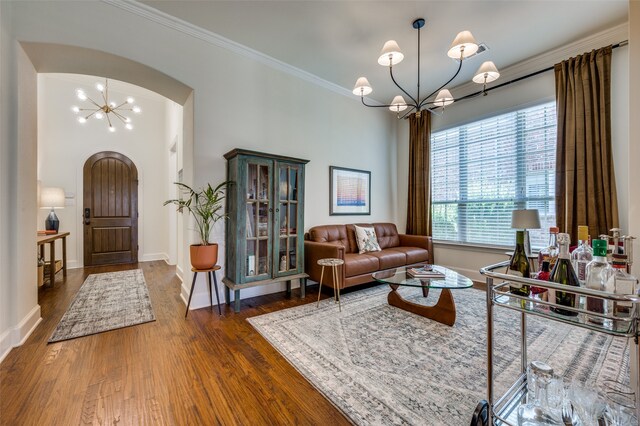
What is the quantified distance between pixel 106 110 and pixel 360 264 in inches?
215

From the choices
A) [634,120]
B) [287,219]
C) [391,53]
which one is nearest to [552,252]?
[634,120]

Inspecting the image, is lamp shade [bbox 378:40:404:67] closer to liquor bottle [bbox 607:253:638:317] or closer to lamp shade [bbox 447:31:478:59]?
lamp shade [bbox 447:31:478:59]

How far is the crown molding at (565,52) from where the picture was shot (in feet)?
9.61

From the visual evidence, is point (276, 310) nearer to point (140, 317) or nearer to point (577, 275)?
point (140, 317)

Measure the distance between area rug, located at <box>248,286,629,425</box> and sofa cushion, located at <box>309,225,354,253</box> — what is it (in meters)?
1.11

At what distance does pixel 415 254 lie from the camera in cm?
417

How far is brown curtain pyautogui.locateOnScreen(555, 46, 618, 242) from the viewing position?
2.93 m

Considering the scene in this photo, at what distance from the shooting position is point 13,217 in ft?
7.07

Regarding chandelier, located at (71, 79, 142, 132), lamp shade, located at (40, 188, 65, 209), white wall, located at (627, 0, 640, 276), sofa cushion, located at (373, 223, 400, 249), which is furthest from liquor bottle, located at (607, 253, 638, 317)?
lamp shade, located at (40, 188, 65, 209)

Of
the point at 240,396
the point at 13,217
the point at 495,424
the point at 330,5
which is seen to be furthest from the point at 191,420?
the point at 330,5

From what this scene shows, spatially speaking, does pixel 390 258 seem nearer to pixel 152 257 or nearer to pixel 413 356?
pixel 413 356

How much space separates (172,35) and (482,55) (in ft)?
12.5

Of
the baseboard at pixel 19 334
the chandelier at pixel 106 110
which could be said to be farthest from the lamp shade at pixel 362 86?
the chandelier at pixel 106 110

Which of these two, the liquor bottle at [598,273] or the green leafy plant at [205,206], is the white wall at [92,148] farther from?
the liquor bottle at [598,273]
